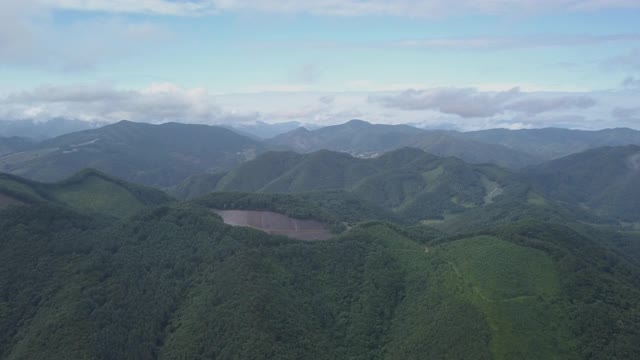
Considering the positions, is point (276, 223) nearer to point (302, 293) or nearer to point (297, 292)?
point (302, 293)

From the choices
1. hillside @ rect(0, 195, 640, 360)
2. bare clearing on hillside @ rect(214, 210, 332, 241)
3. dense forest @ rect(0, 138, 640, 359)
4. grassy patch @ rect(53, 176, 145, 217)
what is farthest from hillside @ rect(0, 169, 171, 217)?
hillside @ rect(0, 195, 640, 360)

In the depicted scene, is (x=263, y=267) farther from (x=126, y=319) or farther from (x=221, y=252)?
(x=126, y=319)

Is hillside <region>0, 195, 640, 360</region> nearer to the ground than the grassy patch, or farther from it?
nearer to the ground

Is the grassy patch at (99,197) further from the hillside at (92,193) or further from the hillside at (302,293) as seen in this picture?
the hillside at (302,293)

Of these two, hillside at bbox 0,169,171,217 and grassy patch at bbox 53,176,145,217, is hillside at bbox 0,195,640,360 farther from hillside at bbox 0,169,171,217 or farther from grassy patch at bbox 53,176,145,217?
grassy patch at bbox 53,176,145,217

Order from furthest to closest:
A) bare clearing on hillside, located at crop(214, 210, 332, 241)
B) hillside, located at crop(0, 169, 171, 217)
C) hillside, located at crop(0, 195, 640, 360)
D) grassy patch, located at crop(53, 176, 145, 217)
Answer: grassy patch, located at crop(53, 176, 145, 217) → hillside, located at crop(0, 169, 171, 217) → bare clearing on hillside, located at crop(214, 210, 332, 241) → hillside, located at crop(0, 195, 640, 360)

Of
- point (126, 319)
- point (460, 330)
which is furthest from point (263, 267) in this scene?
point (460, 330)

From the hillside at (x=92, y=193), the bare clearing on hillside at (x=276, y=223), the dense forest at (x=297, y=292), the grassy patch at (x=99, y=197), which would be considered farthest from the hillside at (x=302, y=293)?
the grassy patch at (x=99, y=197)
